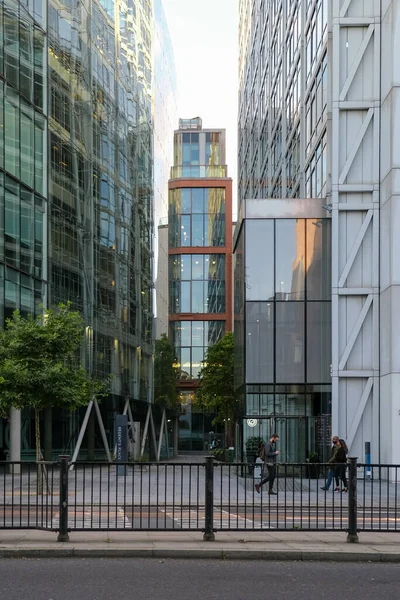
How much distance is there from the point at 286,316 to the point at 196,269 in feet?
172

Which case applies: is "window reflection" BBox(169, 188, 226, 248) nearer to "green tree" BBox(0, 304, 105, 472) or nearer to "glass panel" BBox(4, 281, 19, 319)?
"glass panel" BBox(4, 281, 19, 319)

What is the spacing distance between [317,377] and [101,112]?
21.5m

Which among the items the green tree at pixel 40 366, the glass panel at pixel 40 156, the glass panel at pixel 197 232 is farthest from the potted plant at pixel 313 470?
the glass panel at pixel 197 232

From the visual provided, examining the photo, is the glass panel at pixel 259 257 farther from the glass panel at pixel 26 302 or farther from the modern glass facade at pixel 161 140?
the modern glass facade at pixel 161 140

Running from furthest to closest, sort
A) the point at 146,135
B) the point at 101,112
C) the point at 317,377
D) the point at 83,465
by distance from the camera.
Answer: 1. the point at 146,135
2. the point at 101,112
3. the point at 317,377
4. the point at 83,465

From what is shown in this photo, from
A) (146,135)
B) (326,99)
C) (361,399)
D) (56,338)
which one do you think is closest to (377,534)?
(56,338)

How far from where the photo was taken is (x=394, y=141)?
3112 cm

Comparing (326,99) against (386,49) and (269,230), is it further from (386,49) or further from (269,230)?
(269,230)

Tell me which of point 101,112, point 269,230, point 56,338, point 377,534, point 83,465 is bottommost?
point 377,534

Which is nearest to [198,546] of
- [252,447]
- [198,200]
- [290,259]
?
[252,447]

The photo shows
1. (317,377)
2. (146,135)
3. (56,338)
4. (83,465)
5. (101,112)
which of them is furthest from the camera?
(146,135)

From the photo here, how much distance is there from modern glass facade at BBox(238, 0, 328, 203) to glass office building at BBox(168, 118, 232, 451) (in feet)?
27.1

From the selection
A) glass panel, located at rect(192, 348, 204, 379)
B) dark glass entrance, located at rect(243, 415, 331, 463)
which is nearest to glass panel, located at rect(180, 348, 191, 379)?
glass panel, located at rect(192, 348, 204, 379)

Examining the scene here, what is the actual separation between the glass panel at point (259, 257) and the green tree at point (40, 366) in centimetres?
931
